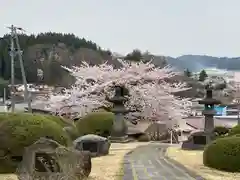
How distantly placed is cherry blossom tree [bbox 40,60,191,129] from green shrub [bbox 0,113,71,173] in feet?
78.5

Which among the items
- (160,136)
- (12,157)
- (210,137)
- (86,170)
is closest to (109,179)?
(86,170)

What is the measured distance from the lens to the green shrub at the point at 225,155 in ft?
44.0

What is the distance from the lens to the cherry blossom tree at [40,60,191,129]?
36156mm

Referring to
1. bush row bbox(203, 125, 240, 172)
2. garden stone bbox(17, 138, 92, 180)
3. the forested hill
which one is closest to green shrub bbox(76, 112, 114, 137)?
bush row bbox(203, 125, 240, 172)

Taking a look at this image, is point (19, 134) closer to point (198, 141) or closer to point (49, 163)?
point (49, 163)

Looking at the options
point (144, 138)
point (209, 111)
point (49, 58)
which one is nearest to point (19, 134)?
point (209, 111)

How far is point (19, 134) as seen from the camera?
457 inches

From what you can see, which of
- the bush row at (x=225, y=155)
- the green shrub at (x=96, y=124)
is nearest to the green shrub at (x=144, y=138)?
the green shrub at (x=96, y=124)

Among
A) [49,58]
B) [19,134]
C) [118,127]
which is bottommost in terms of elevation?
[118,127]

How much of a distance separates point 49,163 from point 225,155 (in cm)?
642

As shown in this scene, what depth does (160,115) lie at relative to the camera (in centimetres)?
3638

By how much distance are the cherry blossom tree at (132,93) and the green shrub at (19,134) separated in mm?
23940

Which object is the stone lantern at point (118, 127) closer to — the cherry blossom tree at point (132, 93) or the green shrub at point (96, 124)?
the green shrub at point (96, 124)

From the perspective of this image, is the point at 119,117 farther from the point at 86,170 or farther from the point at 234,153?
the point at 86,170
